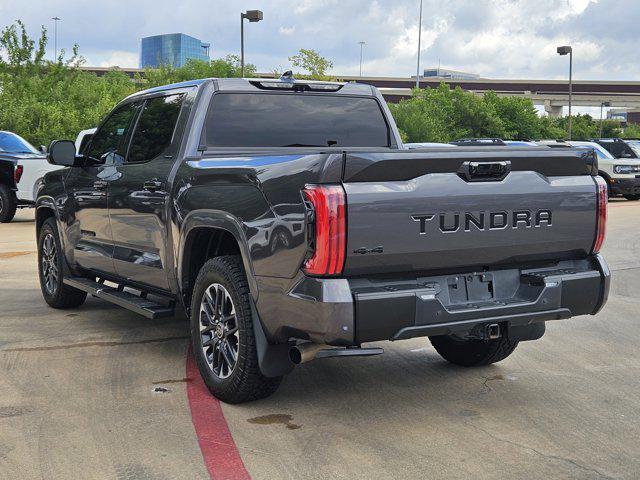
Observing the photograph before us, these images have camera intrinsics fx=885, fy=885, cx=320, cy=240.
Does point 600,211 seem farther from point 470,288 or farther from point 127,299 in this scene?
point 127,299

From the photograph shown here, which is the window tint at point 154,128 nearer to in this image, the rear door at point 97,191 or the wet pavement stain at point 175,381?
the rear door at point 97,191

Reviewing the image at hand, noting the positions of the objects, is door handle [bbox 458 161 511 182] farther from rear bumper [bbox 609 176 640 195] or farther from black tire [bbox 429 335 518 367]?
rear bumper [bbox 609 176 640 195]

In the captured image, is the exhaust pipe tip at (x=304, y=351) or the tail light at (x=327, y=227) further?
the exhaust pipe tip at (x=304, y=351)

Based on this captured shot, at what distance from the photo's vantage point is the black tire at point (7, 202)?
1808cm

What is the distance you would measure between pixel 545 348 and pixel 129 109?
377 cm

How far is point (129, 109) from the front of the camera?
7082mm

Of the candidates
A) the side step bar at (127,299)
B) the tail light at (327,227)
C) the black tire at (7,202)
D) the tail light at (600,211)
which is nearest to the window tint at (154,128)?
the side step bar at (127,299)

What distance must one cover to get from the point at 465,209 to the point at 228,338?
5.24 ft

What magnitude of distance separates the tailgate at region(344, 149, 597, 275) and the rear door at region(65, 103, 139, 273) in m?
2.99

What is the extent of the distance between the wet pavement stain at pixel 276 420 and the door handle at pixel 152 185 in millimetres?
1810

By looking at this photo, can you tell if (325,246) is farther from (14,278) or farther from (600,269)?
(14,278)

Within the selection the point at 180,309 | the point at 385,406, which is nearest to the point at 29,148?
the point at 180,309

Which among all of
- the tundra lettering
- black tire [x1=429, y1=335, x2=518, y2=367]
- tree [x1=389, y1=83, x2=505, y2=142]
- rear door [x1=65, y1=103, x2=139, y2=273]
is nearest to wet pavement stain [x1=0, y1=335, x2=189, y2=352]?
rear door [x1=65, y1=103, x2=139, y2=273]

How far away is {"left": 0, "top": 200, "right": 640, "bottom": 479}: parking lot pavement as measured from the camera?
13.8 ft
